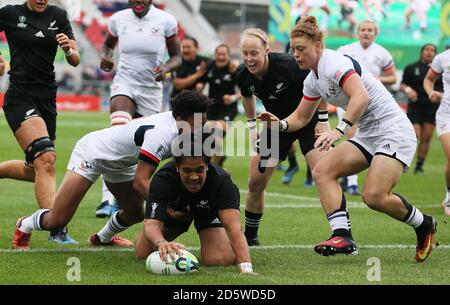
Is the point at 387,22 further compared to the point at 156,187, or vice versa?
the point at 387,22

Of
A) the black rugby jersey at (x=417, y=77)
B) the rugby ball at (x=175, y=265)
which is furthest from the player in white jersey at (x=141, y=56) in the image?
the black rugby jersey at (x=417, y=77)

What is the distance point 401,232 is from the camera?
1035 cm

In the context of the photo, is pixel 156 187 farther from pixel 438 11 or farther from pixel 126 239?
pixel 438 11

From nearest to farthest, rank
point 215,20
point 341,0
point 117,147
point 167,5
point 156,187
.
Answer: point 156,187
point 117,147
point 341,0
point 167,5
point 215,20

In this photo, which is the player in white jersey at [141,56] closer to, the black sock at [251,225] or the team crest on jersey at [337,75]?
the black sock at [251,225]

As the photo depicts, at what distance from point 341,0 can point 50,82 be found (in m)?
28.0

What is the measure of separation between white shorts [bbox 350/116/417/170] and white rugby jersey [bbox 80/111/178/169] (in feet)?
5.66

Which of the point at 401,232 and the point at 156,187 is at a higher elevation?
the point at 156,187

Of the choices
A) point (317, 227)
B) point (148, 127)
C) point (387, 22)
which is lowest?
point (387, 22)

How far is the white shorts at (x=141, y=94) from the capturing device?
1171 centimetres

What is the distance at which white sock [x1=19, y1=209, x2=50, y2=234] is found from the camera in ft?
28.2

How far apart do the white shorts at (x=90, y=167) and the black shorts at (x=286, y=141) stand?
1.40 metres
